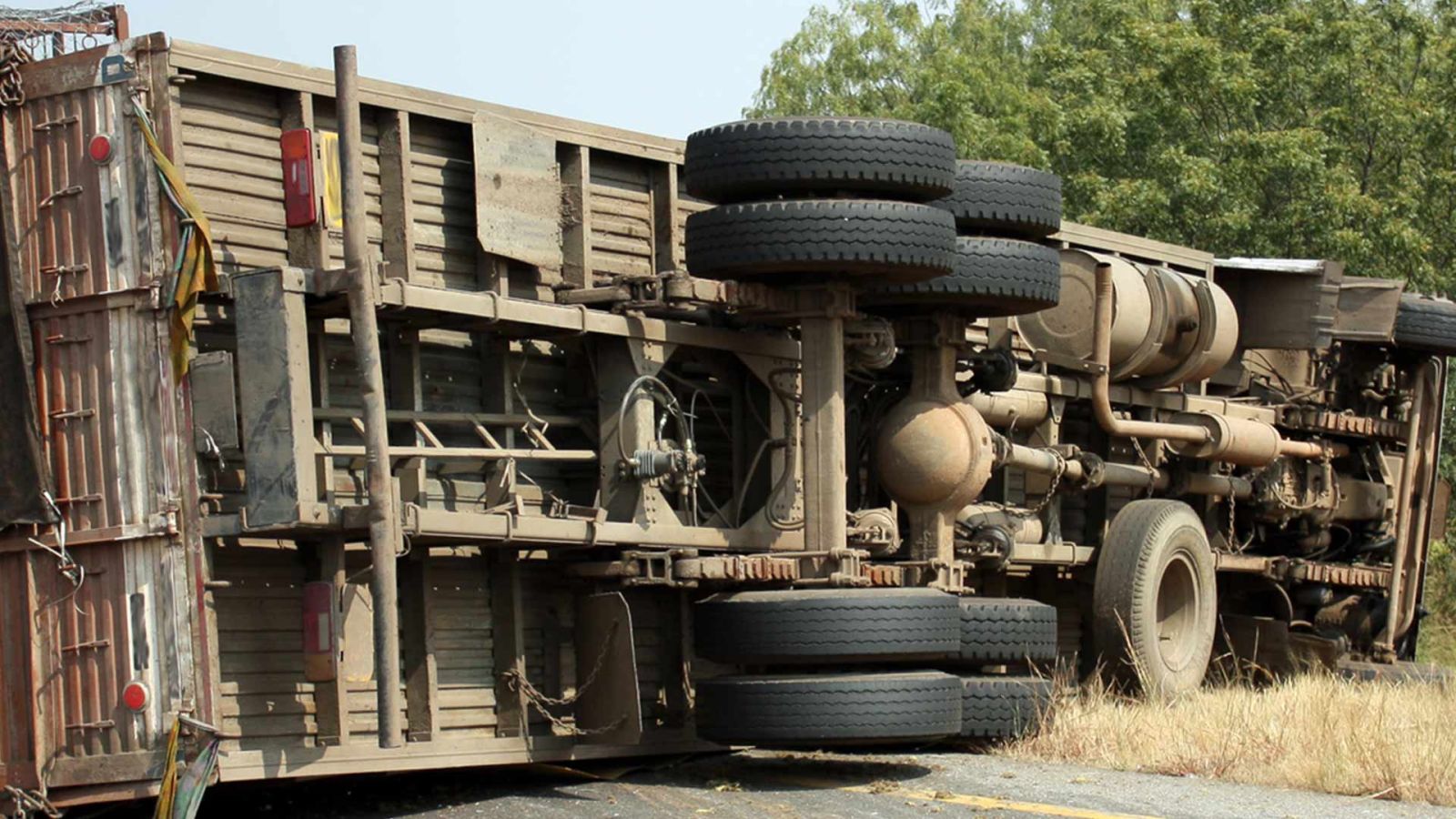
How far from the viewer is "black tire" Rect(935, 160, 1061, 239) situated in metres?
12.4

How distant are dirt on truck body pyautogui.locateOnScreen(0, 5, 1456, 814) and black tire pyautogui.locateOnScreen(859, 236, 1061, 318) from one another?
0.03m

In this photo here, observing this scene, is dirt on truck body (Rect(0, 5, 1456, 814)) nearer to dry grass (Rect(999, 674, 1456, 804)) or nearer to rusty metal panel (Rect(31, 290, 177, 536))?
rusty metal panel (Rect(31, 290, 177, 536))

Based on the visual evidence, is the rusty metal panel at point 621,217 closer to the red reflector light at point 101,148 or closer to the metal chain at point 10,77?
the red reflector light at point 101,148

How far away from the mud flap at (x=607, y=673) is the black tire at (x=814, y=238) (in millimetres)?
1739

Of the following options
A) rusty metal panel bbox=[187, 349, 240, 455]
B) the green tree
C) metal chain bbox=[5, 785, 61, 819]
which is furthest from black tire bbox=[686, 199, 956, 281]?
the green tree

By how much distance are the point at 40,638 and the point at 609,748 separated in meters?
2.93

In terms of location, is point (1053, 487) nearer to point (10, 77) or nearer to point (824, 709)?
point (824, 709)

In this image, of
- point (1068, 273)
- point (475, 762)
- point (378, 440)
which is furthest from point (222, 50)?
point (1068, 273)

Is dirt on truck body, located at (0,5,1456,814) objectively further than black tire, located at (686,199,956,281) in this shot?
No

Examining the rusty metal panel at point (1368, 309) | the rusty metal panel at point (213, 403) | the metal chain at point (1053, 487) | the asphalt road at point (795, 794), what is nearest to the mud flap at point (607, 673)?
the asphalt road at point (795, 794)

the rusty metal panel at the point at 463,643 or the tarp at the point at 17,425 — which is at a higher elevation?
the tarp at the point at 17,425

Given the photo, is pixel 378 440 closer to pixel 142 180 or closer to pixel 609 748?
pixel 142 180

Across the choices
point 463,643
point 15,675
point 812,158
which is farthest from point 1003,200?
point 15,675

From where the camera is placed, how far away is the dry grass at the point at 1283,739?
425 inches
